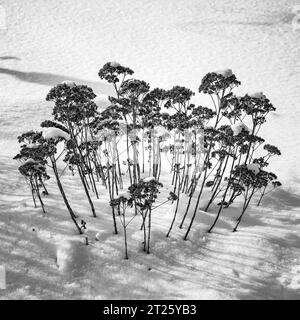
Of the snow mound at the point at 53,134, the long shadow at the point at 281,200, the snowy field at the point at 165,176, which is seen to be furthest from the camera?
the long shadow at the point at 281,200

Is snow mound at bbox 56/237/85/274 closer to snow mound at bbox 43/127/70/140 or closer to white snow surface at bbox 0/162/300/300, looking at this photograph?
white snow surface at bbox 0/162/300/300

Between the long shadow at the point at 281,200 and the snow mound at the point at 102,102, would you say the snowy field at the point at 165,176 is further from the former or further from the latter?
the snow mound at the point at 102,102

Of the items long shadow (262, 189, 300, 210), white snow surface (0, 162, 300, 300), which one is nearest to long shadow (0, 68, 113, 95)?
white snow surface (0, 162, 300, 300)

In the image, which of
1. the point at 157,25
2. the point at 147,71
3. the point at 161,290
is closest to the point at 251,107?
the point at 161,290

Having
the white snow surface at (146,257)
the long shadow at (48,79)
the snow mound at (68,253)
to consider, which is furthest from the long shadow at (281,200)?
the long shadow at (48,79)

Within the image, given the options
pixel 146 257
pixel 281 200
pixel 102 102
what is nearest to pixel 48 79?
pixel 102 102

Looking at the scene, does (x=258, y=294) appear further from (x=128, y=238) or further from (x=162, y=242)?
(x=128, y=238)
